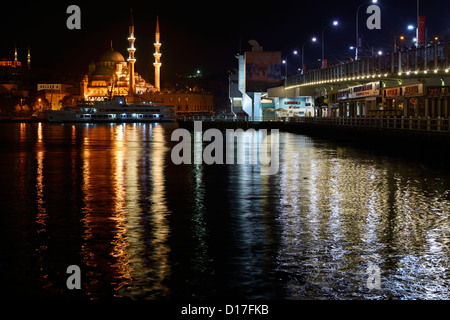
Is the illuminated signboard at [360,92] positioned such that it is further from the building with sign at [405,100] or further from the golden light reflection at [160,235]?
the golden light reflection at [160,235]

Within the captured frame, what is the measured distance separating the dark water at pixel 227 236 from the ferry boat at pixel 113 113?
16434 cm

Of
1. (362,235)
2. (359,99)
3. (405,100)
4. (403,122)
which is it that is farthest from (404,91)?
(362,235)

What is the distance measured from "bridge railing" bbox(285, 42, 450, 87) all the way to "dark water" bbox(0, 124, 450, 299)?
22.0 m

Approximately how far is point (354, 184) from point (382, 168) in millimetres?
6666

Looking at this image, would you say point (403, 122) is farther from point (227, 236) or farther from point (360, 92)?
point (227, 236)

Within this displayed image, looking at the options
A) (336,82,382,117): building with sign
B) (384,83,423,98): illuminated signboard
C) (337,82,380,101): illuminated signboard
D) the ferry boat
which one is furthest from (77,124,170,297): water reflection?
the ferry boat

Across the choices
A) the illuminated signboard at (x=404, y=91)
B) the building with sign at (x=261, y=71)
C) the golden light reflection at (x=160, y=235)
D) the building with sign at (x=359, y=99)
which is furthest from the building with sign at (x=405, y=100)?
the building with sign at (x=261, y=71)

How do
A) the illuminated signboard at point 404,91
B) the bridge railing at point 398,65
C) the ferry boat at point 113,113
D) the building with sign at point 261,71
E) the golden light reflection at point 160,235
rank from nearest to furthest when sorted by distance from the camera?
1. the golden light reflection at point 160,235
2. the bridge railing at point 398,65
3. the illuminated signboard at point 404,91
4. the building with sign at point 261,71
5. the ferry boat at point 113,113

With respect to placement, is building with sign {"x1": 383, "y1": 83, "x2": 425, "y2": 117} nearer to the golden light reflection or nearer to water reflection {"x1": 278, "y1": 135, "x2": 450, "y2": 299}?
water reflection {"x1": 278, "y1": 135, "x2": 450, "y2": 299}

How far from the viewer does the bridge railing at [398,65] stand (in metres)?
45.9

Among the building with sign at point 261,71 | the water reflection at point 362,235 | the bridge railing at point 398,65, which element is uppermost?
the building with sign at point 261,71

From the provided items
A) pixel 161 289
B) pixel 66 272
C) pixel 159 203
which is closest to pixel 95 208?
pixel 159 203

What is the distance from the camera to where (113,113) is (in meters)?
193
